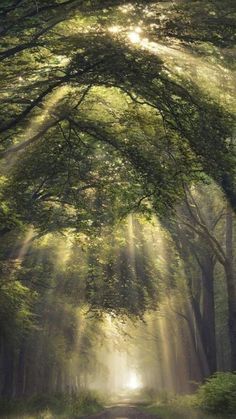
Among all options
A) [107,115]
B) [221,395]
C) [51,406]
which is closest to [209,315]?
[221,395]

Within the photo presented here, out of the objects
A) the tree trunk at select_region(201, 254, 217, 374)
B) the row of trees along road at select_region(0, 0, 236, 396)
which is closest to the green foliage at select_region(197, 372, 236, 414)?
the row of trees along road at select_region(0, 0, 236, 396)

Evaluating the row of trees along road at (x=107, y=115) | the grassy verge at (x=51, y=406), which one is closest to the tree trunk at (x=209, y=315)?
the row of trees along road at (x=107, y=115)

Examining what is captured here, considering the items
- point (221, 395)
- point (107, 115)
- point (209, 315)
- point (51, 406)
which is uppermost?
point (107, 115)

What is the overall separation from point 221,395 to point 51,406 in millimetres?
18383

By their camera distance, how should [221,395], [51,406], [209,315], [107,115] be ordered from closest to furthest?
1. [107,115]
2. [221,395]
3. [209,315]
4. [51,406]

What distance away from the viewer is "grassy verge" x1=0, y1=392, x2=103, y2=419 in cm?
2869

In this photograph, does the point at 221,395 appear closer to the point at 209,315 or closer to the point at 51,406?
the point at 209,315

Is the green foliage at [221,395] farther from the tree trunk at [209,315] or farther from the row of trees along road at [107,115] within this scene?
the tree trunk at [209,315]

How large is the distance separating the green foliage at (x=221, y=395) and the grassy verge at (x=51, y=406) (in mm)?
9610

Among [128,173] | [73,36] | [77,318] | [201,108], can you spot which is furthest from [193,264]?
[73,36]

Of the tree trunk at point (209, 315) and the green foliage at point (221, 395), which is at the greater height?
the tree trunk at point (209, 315)

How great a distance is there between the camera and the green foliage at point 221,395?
64.4 feet

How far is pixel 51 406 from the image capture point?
35.8 meters

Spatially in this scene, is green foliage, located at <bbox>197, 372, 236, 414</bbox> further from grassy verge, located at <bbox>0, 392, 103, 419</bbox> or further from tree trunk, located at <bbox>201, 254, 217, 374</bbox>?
grassy verge, located at <bbox>0, 392, 103, 419</bbox>
